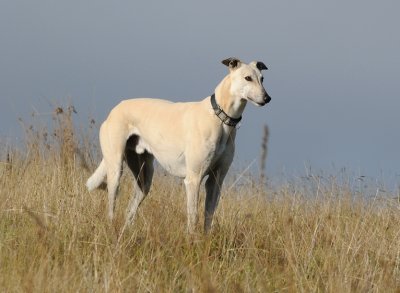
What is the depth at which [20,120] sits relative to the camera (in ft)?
37.1

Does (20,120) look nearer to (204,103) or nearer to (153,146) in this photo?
(153,146)

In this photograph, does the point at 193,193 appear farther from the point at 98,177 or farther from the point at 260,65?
the point at 98,177

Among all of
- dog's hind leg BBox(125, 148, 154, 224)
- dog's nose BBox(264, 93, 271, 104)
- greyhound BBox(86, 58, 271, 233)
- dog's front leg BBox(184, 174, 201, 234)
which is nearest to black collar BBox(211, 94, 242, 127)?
greyhound BBox(86, 58, 271, 233)

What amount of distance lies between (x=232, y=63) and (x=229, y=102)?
387 millimetres

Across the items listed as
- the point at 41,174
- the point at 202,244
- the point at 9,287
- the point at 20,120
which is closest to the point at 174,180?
the point at 41,174

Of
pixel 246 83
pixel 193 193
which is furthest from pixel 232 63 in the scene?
pixel 193 193

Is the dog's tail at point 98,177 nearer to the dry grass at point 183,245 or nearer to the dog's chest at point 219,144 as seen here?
the dry grass at point 183,245

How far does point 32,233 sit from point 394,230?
11.9 ft

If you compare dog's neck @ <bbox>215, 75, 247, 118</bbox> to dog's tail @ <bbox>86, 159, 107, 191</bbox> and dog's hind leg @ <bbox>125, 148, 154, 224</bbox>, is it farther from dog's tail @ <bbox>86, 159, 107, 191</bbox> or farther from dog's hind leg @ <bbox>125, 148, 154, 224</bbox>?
dog's tail @ <bbox>86, 159, 107, 191</bbox>

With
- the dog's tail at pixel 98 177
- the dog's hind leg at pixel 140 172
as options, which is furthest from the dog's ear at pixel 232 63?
the dog's tail at pixel 98 177

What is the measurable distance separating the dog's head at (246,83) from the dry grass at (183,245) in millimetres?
950

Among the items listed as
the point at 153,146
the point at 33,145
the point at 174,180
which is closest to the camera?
the point at 153,146

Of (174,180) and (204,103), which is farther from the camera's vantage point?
(174,180)

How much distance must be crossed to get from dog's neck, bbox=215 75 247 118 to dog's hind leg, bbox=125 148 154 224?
60.7 inches
